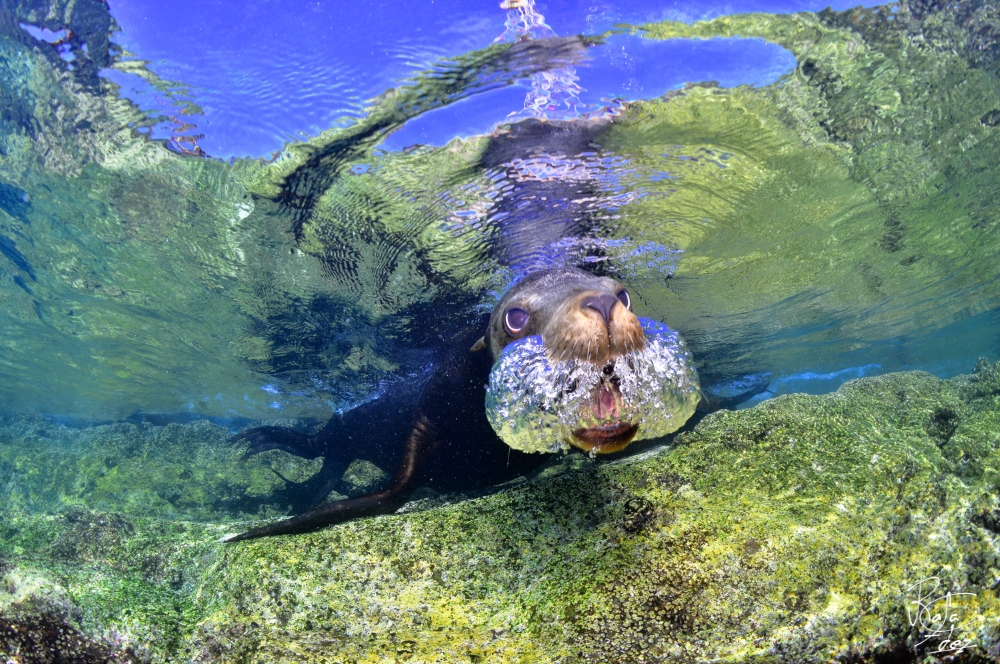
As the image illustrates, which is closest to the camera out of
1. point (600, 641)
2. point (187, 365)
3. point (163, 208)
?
point (600, 641)

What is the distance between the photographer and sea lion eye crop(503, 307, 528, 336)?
394cm

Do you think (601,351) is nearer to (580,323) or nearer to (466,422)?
(580,323)

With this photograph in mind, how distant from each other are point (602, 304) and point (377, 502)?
2.52 meters

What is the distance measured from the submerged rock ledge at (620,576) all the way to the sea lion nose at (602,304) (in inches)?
37.4

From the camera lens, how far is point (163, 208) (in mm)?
6293

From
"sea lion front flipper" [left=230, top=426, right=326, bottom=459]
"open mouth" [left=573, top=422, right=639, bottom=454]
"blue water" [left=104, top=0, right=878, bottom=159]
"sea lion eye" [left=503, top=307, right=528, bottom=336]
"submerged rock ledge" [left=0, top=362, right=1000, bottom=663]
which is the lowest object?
"submerged rock ledge" [left=0, top=362, right=1000, bottom=663]

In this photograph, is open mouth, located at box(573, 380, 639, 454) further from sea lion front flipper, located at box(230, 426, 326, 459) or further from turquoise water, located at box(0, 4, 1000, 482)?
sea lion front flipper, located at box(230, 426, 326, 459)

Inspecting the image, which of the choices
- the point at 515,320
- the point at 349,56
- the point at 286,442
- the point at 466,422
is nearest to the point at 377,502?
the point at 466,422

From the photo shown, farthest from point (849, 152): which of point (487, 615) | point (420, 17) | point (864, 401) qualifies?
point (487, 615)

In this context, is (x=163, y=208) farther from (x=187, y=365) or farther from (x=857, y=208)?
(x=857, y=208)

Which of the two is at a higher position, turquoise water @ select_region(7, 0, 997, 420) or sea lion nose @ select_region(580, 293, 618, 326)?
turquoise water @ select_region(7, 0, 997, 420)

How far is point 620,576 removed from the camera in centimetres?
212

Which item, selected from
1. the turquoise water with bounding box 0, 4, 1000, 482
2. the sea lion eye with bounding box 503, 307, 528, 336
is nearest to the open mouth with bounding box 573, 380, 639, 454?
the sea lion eye with bounding box 503, 307, 528, 336

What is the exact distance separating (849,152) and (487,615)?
6.78 meters
